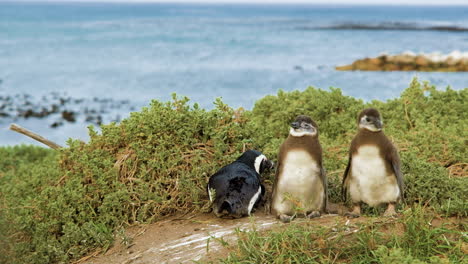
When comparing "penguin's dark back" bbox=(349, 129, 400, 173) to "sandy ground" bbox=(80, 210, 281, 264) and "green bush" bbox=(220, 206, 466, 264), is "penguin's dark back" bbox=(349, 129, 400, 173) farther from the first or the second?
"sandy ground" bbox=(80, 210, 281, 264)

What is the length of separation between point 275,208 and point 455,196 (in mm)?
1743

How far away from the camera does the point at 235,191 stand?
197 inches

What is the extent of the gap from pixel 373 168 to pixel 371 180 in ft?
0.41

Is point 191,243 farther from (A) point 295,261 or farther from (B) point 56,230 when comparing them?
(B) point 56,230

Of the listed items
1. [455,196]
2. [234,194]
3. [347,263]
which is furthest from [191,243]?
[455,196]

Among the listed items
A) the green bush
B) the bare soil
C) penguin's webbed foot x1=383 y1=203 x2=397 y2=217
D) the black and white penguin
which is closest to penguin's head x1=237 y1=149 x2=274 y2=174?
the black and white penguin

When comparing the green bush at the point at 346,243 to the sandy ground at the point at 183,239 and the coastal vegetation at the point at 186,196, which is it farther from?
the sandy ground at the point at 183,239

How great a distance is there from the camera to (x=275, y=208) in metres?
5.01

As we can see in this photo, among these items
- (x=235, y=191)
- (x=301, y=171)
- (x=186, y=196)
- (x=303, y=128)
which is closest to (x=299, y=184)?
(x=301, y=171)

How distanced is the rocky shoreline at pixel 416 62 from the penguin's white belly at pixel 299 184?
697 inches

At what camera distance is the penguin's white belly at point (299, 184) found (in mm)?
4781

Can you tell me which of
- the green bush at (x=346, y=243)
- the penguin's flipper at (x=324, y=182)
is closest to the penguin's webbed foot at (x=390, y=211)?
the green bush at (x=346, y=243)

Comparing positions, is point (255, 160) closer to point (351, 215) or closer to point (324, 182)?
point (324, 182)

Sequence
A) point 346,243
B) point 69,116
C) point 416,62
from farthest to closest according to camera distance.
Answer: point 416,62
point 69,116
point 346,243
